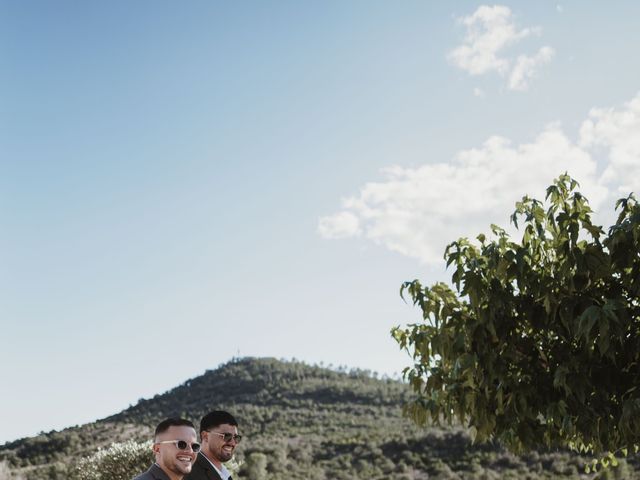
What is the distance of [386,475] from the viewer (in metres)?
40.8

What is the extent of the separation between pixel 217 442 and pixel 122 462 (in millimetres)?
21968

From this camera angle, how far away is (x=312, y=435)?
56812mm

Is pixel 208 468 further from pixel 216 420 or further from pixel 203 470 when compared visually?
pixel 216 420

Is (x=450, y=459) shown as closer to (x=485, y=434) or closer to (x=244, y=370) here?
(x=485, y=434)

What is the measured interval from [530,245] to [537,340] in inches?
36.9

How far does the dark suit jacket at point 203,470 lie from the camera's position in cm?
573

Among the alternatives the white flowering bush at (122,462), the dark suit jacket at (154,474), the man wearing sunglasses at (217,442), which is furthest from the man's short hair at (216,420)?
the white flowering bush at (122,462)

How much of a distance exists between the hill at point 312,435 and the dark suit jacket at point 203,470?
31389mm

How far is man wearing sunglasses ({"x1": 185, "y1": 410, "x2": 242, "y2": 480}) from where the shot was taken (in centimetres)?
588

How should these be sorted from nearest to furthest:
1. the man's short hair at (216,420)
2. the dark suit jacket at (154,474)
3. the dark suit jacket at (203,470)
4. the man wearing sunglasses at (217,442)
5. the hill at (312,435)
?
the dark suit jacket at (154,474) < the dark suit jacket at (203,470) < the man wearing sunglasses at (217,442) < the man's short hair at (216,420) < the hill at (312,435)

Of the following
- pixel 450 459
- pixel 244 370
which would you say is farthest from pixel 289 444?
pixel 244 370

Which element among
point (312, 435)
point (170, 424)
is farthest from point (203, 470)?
point (312, 435)

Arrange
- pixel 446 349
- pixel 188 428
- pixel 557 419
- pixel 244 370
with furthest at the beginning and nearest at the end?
pixel 244 370, pixel 446 349, pixel 557 419, pixel 188 428

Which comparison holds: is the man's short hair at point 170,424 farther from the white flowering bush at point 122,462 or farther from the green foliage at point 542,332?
the white flowering bush at point 122,462
